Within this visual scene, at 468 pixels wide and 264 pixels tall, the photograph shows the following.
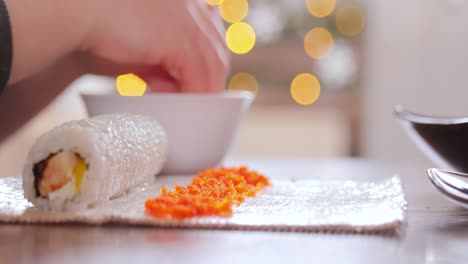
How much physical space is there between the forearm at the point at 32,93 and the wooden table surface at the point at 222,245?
0.47 meters

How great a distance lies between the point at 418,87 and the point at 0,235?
281cm

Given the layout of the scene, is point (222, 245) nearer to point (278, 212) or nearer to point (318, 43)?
point (278, 212)

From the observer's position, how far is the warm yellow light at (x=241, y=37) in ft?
10.6

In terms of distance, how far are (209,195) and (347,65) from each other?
8.80 ft

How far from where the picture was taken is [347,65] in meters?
3.24

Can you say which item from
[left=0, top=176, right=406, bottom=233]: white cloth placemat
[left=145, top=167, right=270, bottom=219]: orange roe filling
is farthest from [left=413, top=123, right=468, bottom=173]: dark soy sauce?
[left=145, top=167, right=270, bottom=219]: orange roe filling

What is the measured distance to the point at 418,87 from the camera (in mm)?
3129

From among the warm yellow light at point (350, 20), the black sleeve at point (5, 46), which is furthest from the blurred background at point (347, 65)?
the black sleeve at point (5, 46)

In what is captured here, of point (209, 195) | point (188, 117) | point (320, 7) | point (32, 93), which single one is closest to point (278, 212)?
point (209, 195)

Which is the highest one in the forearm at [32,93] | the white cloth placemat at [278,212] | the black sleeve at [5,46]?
the black sleeve at [5,46]

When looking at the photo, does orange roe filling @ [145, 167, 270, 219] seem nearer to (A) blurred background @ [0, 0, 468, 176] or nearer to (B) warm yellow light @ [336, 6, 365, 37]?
(A) blurred background @ [0, 0, 468, 176]

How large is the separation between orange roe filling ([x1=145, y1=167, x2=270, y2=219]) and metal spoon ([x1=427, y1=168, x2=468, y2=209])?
0.18 metres

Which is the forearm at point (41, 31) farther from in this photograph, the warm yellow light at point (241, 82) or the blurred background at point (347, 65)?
the warm yellow light at point (241, 82)

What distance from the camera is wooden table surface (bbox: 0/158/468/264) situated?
45cm
